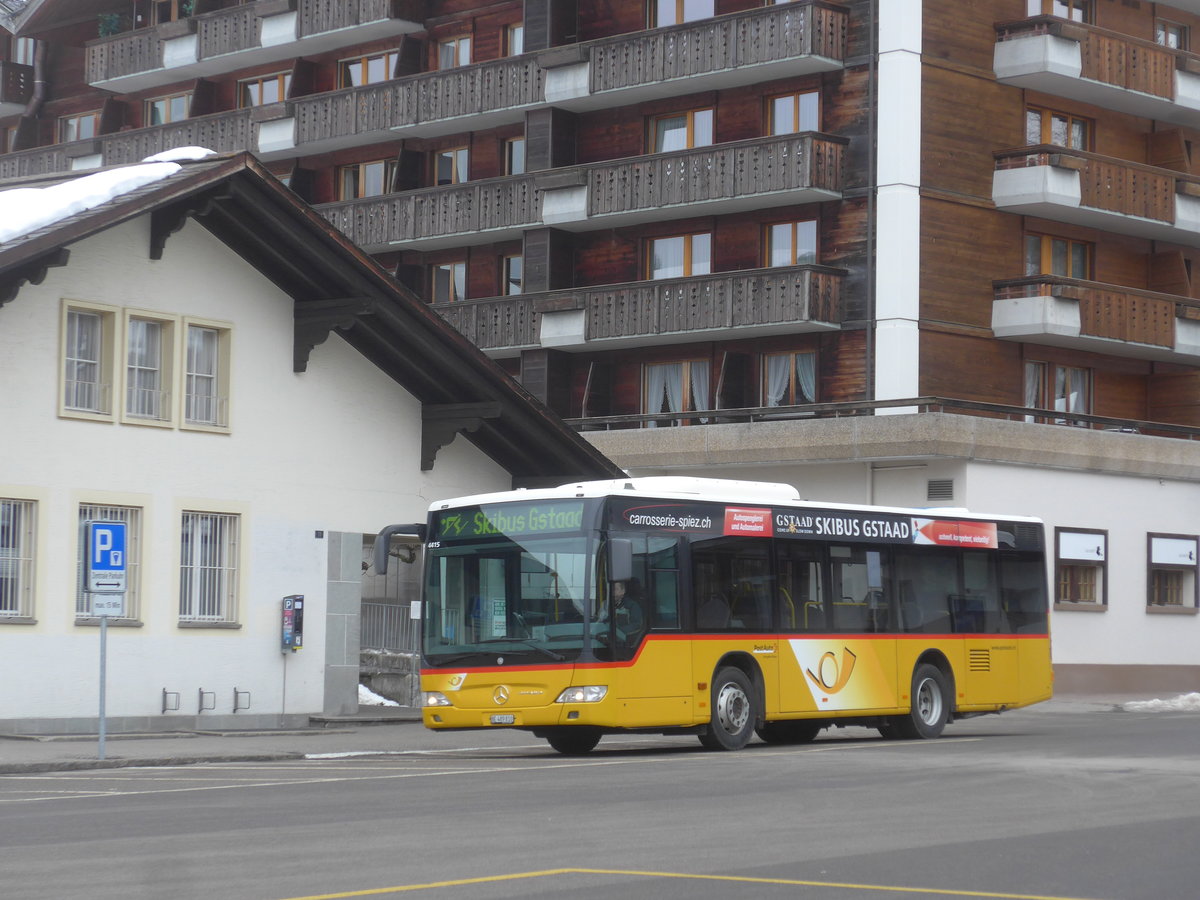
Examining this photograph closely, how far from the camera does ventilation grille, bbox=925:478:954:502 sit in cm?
3778

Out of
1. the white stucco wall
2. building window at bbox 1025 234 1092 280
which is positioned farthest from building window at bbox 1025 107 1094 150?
the white stucco wall

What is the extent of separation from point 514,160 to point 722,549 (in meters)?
26.5

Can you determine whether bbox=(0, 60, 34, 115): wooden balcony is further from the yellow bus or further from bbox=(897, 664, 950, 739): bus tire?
bbox=(897, 664, 950, 739): bus tire

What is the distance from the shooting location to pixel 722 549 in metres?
22.3

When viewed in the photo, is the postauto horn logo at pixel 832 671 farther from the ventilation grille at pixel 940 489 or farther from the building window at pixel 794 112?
the building window at pixel 794 112

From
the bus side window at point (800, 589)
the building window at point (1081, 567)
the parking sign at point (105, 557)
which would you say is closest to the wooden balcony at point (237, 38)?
the building window at point (1081, 567)

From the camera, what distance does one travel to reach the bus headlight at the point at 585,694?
813 inches

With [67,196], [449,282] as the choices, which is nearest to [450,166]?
[449,282]

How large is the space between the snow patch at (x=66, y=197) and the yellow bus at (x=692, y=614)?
6391 mm

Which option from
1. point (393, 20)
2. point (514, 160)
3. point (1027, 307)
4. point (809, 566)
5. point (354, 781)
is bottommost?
point (354, 781)

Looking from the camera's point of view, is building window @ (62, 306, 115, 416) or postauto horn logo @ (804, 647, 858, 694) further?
building window @ (62, 306, 115, 416)

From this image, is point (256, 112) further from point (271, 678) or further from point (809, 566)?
point (809, 566)

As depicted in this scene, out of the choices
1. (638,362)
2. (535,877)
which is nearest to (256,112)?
(638,362)

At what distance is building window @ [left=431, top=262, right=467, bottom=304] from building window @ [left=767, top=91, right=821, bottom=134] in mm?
9412
